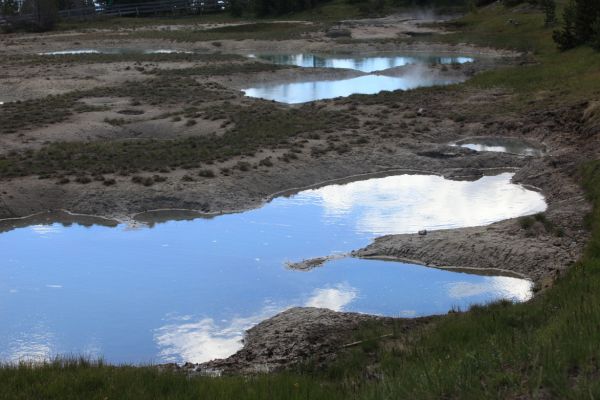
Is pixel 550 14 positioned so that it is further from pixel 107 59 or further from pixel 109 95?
pixel 109 95

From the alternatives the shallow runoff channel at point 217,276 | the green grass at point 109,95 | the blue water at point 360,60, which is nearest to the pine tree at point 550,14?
the blue water at point 360,60

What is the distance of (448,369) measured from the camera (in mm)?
8211

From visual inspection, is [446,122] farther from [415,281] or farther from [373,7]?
[373,7]

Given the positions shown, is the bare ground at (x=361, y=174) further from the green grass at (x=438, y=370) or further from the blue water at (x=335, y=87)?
the blue water at (x=335, y=87)

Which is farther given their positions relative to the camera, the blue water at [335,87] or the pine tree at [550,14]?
the pine tree at [550,14]

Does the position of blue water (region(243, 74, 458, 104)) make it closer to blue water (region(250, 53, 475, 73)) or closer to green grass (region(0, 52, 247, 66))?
blue water (region(250, 53, 475, 73))

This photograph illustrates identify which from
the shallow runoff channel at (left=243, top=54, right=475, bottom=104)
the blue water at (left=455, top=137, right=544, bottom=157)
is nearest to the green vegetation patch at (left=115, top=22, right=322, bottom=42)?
the shallow runoff channel at (left=243, top=54, right=475, bottom=104)

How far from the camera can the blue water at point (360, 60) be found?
52.8m

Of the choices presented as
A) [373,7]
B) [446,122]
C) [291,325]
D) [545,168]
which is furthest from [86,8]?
[291,325]

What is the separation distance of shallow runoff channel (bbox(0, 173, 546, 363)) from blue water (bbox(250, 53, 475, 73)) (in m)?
30.3

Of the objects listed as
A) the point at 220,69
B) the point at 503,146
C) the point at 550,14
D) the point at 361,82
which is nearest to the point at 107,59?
the point at 220,69

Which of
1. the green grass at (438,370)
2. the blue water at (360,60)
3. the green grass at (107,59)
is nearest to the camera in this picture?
the green grass at (438,370)

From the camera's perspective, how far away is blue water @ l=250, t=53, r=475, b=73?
173 feet

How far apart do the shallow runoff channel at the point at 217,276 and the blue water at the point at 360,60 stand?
1193 inches
